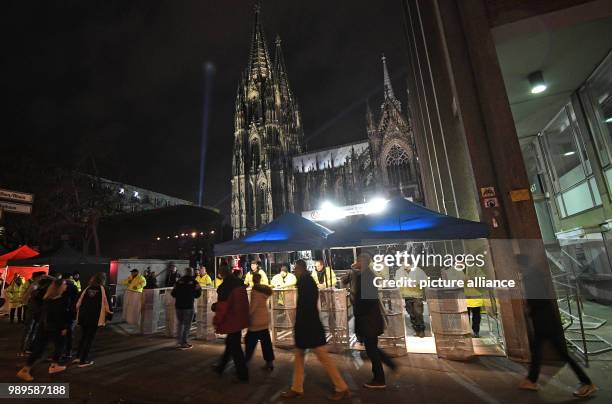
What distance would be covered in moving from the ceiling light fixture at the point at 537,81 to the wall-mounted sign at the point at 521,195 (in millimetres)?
4960

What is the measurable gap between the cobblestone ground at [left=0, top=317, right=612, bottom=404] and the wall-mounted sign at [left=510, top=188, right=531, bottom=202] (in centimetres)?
300

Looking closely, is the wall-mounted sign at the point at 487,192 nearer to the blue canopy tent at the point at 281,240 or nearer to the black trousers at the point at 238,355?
the blue canopy tent at the point at 281,240

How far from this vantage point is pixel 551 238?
11500mm

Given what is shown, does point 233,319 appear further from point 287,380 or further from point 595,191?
point 595,191

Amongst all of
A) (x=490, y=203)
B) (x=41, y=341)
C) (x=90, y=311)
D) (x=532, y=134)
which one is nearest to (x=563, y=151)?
(x=532, y=134)

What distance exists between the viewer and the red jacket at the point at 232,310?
16.0 ft

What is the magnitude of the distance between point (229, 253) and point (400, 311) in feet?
14.6

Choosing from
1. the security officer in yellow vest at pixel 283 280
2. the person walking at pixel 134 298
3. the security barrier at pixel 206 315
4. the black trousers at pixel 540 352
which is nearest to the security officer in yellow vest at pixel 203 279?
the security barrier at pixel 206 315

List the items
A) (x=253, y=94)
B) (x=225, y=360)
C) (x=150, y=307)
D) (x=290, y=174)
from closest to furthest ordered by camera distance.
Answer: (x=225, y=360) → (x=150, y=307) → (x=290, y=174) → (x=253, y=94)

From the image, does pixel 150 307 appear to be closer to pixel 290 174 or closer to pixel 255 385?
pixel 255 385

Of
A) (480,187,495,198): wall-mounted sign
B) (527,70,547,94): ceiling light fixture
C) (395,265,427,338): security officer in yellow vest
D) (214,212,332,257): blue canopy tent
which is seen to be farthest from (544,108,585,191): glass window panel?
(214,212,332,257): blue canopy tent

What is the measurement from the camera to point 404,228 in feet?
19.7

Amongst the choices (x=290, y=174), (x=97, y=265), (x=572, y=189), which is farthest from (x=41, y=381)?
(x=290, y=174)

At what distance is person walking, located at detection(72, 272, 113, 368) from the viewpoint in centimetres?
583
